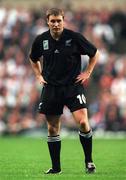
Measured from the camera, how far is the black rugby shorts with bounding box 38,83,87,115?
11.0m

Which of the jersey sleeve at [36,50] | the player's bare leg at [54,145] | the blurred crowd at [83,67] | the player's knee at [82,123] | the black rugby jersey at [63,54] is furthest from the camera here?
the blurred crowd at [83,67]

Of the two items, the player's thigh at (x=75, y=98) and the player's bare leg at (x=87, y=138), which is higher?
the player's thigh at (x=75, y=98)

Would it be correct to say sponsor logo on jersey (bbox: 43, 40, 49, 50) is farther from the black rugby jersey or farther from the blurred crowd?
the blurred crowd

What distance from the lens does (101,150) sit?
17.2 m

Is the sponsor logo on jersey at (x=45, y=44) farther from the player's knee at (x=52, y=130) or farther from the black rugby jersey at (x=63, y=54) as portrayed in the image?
the player's knee at (x=52, y=130)

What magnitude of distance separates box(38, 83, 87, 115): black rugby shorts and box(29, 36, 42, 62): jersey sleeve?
53 cm

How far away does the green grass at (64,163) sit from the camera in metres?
10.6

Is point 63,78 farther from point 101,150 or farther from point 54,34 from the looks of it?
point 101,150

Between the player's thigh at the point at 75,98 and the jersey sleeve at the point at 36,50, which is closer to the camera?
the player's thigh at the point at 75,98

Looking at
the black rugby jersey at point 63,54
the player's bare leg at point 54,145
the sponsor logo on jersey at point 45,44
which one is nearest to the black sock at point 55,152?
the player's bare leg at point 54,145

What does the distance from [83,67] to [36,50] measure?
13580mm

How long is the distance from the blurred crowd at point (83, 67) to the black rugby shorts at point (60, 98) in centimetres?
1356

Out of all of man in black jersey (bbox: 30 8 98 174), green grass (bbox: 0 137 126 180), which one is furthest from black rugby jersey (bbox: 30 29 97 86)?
green grass (bbox: 0 137 126 180)

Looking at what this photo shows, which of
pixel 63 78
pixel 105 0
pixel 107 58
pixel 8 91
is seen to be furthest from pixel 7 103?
pixel 63 78
